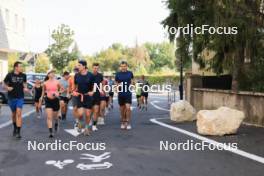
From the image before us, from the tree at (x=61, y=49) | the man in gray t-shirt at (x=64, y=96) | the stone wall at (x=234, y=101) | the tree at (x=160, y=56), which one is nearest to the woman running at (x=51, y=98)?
the man in gray t-shirt at (x=64, y=96)

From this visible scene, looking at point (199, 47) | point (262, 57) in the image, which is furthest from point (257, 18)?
point (199, 47)

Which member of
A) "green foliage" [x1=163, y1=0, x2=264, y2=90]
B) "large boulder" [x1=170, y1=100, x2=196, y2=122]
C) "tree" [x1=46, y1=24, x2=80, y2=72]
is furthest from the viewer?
"tree" [x1=46, y1=24, x2=80, y2=72]

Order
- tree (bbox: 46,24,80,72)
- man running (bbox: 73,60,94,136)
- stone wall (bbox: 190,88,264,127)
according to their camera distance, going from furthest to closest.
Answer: tree (bbox: 46,24,80,72), stone wall (bbox: 190,88,264,127), man running (bbox: 73,60,94,136)

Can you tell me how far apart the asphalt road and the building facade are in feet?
73.7

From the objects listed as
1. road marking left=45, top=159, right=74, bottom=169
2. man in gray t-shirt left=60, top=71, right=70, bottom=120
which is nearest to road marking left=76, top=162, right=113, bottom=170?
road marking left=45, top=159, right=74, bottom=169

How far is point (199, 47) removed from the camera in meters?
16.7

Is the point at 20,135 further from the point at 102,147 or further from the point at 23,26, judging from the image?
the point at 23,26

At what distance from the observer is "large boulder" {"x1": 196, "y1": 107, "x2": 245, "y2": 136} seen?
10.9m

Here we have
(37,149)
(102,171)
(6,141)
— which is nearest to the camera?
(102,171)

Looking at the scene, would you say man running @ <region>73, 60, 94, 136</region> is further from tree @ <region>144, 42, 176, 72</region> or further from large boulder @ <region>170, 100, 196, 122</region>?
tree @ <region>144, 42, 176, 72</region>

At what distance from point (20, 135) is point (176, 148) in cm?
423

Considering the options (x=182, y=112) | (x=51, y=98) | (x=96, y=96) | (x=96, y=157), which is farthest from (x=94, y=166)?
(x=182, y=112)

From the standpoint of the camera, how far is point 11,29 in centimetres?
3512

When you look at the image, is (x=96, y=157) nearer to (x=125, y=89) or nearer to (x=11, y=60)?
(x=125, y=89)
